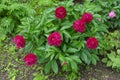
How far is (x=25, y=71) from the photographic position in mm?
3766

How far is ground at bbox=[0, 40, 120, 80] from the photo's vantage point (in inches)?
144

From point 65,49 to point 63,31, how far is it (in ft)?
0.76

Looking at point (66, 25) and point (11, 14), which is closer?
point (66, 25)

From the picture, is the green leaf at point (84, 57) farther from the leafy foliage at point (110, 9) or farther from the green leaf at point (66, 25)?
the leafy foliage at point (110, 9)

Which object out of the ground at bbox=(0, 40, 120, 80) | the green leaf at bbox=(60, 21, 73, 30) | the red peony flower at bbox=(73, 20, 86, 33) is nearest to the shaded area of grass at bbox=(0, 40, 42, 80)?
the ground at bbox=(0, 40, 120, 80)

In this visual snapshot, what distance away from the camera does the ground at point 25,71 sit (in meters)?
3.67

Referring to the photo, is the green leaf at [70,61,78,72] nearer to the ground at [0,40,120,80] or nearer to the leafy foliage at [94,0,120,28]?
the ground at [0,40,120,80]

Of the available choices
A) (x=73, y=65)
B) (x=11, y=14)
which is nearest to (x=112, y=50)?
(x=73, y=65)

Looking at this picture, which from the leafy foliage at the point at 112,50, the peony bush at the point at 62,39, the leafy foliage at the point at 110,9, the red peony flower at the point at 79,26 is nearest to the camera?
the red peony flower at the point at 79,26

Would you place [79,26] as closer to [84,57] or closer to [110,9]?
[84,57]

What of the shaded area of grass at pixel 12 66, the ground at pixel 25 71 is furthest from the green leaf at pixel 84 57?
the shaded area of grass at pixel 12 66

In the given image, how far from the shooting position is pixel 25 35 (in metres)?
3.55

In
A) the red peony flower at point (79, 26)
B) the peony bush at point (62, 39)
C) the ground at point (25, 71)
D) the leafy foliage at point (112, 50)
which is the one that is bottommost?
the ground at point (25, 71)

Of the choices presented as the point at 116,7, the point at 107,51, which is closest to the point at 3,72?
the point at 107,51
